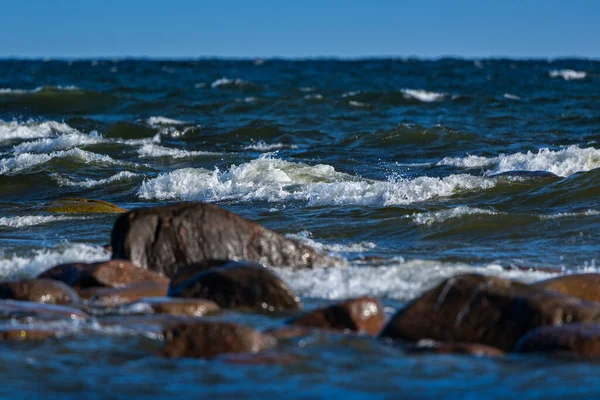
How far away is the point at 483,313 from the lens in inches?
238

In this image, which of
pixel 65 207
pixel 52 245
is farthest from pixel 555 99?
pixel 52 245

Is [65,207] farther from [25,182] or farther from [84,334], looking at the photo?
[84,334]

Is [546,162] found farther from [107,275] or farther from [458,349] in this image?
[458,349]

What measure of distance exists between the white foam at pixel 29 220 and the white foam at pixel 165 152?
7.90 meters

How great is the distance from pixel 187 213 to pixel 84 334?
7.64ft

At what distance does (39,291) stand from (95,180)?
9.70 m

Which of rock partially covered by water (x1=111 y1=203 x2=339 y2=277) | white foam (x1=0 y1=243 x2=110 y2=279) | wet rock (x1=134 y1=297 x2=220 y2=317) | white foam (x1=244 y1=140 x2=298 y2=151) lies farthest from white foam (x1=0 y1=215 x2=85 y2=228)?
white foam (x1=244 y1=140 x2=298 y2=151)

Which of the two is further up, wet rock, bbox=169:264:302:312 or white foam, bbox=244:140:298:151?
white foam, bbox=244:140:298:151

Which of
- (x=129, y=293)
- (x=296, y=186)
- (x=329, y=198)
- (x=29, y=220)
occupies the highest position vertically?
(x=296, y=186)

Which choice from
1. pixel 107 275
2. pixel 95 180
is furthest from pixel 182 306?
pixel 95 180

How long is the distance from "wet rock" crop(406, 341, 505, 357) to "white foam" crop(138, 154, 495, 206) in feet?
24.2

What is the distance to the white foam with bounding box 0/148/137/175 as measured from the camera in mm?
18578

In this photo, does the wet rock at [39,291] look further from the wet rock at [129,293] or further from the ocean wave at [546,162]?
the ocean wave at [546,162]

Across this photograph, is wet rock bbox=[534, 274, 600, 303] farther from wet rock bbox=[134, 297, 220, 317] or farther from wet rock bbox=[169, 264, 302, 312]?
wet rock bbox=[134, 297, 220, 317]
